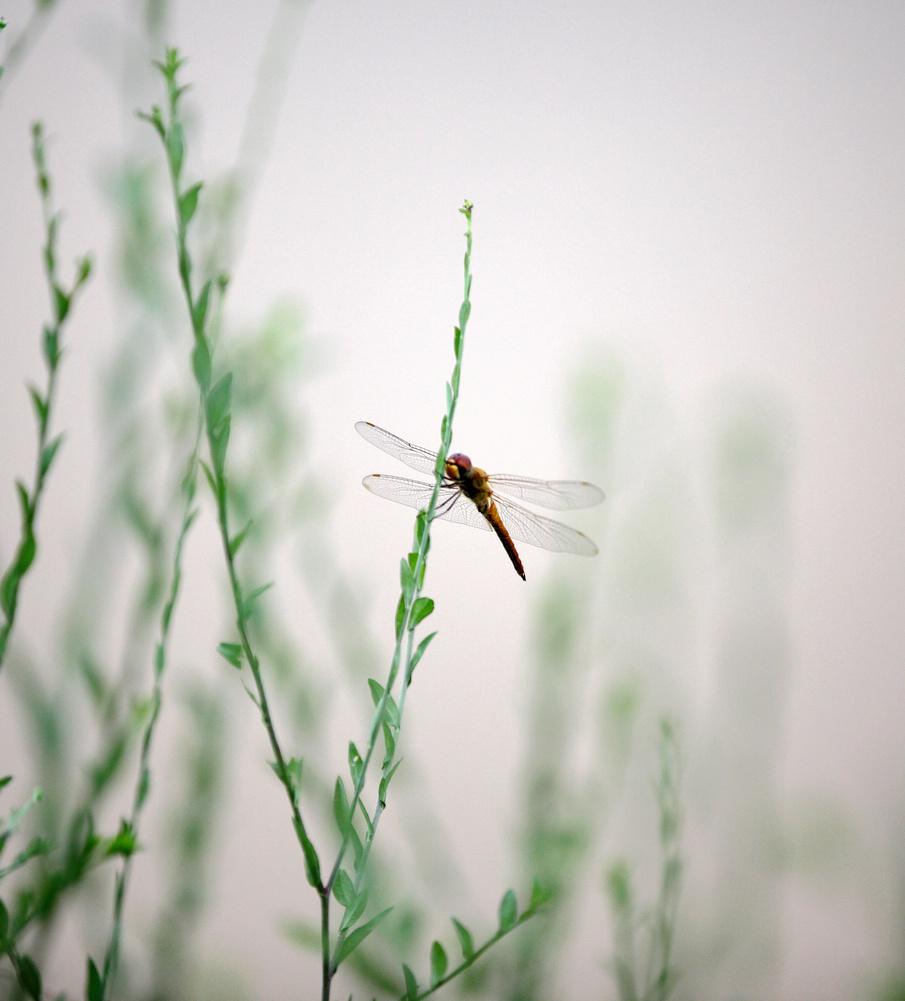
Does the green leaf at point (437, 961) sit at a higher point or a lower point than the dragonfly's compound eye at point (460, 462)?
lower

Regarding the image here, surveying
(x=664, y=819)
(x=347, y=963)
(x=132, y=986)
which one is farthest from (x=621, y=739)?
(x=132, y=986)

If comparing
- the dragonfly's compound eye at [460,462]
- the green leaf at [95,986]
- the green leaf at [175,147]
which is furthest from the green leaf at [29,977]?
the dragonfly's compound eye at [460,462]

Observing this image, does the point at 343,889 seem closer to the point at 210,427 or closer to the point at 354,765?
the point at 354,765

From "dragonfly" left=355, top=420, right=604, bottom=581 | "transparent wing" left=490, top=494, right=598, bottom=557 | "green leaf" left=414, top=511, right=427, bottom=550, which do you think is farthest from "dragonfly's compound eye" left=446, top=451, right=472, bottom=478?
"green leaf" left=414, top=511, right=427, bottom=550

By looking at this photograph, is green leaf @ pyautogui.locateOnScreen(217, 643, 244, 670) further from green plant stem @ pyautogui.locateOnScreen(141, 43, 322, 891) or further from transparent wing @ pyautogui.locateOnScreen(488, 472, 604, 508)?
transparent wing @ pyautogui.locateOnScreen(488, 472, 604, 508)

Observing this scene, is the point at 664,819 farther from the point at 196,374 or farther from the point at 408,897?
the point at 196,374

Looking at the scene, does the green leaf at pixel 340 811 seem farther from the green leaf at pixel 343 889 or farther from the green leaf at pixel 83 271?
the green leaf at pixel 83 271
